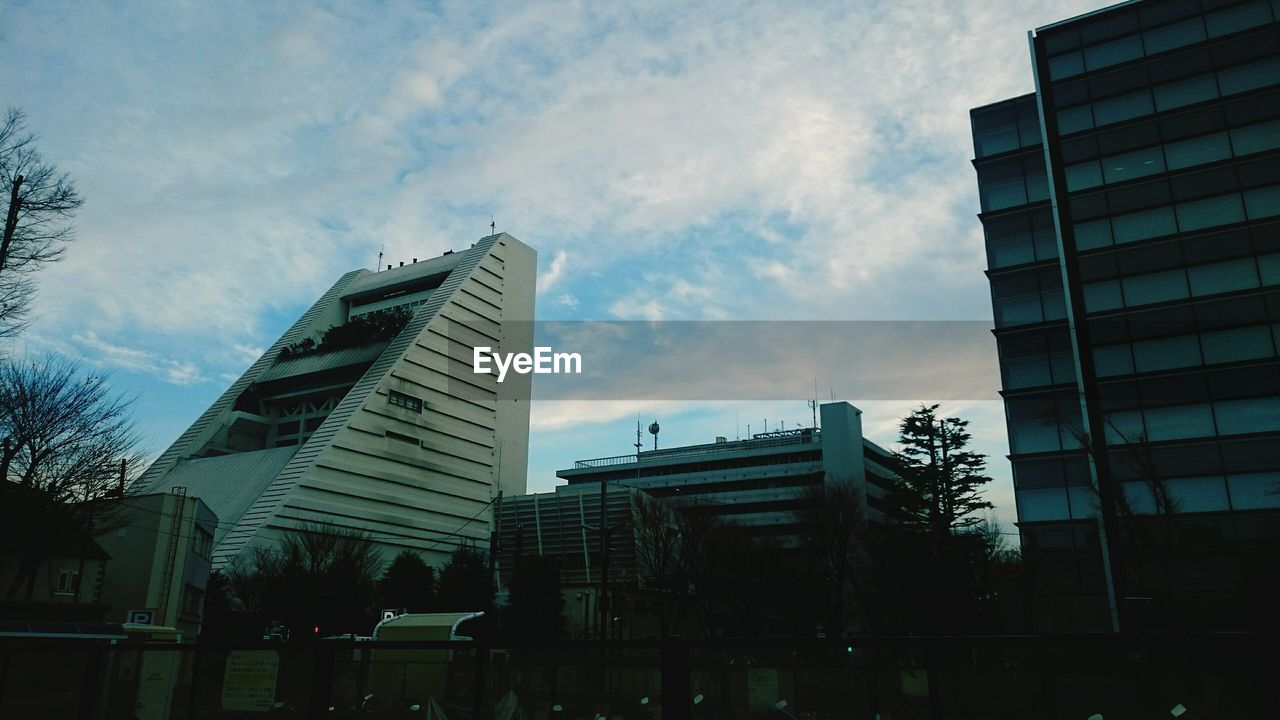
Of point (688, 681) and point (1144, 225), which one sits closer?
point (688, 681)

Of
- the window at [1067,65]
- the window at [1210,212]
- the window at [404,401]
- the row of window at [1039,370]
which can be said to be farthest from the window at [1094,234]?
the window at [404,401]

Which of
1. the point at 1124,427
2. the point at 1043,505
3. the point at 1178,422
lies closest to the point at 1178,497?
the point at 1178,422

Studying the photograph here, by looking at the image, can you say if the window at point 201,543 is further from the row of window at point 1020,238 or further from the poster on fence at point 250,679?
the row of window at point 1020,238

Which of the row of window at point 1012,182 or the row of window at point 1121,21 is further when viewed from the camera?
the row of window at point 1012,182

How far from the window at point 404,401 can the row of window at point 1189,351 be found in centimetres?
8869

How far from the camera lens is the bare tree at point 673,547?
178 ft

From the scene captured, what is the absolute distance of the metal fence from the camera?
4926mm

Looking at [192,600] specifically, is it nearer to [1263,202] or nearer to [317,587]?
[317,587]

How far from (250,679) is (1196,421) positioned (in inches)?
1608

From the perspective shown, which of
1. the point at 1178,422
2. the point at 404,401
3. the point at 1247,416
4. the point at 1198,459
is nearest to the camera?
the point at 1247,416

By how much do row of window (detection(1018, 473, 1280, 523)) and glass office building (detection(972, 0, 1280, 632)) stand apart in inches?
3.1

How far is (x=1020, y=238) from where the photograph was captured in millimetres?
43812

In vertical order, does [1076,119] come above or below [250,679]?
above

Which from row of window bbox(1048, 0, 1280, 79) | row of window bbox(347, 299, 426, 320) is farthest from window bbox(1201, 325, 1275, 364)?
row of window bbox(347, 299, 426, 320)
